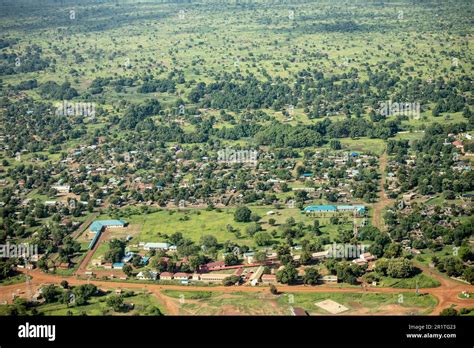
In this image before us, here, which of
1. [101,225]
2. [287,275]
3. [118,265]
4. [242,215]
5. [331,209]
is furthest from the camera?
[331,209]

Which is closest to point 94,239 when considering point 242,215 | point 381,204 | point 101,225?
point 101,225

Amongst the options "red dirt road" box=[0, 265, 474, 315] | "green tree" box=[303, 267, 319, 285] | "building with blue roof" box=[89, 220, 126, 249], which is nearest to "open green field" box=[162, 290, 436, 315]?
"red dirt road" box=[0, 265, 474, 315]

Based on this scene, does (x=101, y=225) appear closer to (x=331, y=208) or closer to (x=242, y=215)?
(x=242, y=215)

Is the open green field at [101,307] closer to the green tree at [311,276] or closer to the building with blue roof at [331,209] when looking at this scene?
the green tree at [311,276]

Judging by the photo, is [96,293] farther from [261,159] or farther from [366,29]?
[366,29]

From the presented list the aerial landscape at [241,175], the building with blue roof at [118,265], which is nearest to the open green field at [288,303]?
the aerial landscape at [241,175]

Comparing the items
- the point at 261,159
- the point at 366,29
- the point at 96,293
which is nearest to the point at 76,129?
the point at 261,159

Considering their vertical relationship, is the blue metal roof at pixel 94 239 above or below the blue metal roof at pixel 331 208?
below

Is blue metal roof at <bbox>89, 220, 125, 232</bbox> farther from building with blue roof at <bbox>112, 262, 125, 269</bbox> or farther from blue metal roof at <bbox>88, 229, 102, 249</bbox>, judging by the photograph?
building with blue roof at <bbox>112, 262, 125, 269</bbox>
